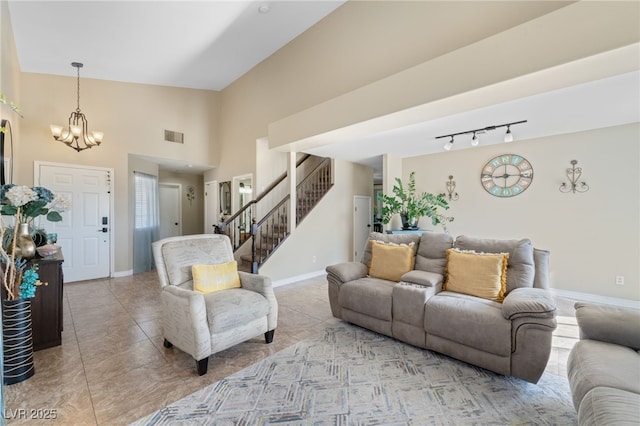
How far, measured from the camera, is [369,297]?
2.90 metres

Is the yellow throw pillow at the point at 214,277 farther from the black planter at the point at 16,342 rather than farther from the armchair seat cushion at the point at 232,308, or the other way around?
the black planter at the point at 16,342

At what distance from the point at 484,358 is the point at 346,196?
4.58 metres

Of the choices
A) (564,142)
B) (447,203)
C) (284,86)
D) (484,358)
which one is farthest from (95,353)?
(564,142)

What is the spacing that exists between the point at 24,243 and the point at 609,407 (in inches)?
166

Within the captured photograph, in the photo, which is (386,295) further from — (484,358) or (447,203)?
(447,203)

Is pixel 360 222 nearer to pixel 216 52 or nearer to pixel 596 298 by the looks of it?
pixel 596 298

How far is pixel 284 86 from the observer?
506cm

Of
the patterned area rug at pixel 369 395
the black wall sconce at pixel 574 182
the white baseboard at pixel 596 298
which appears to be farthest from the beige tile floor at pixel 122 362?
the black wall sconce at pixel 574 182

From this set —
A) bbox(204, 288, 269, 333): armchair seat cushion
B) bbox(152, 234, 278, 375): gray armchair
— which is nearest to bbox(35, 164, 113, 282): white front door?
bbox(152, 234, 278, 375): gray armchair

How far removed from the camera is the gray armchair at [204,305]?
2.21 m

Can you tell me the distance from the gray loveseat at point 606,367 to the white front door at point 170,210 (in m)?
8.62

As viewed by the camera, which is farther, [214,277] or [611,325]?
[214,277]

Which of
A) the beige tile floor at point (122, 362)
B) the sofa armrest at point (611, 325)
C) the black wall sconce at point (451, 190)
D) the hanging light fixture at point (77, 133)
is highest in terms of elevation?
the hanging light fixture at point (77, 133)

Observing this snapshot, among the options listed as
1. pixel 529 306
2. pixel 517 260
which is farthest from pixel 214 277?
pixel 517 260
